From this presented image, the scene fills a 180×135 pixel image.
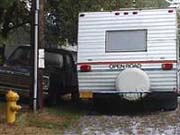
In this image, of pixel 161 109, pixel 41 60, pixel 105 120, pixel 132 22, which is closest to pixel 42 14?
pixel 41 60

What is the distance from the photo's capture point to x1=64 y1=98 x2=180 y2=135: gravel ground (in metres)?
11.9

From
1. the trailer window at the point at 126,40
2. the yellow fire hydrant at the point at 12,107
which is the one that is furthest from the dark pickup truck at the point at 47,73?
the yellow fire hydrant at the point at 12,107

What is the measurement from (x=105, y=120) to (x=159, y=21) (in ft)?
9.54

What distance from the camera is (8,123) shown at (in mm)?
12133

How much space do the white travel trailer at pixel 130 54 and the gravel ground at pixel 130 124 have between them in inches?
20.5

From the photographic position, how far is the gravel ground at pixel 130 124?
469 inches

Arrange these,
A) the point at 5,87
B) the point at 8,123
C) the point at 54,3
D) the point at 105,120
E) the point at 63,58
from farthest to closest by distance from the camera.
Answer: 1. the point at 54,3
2. the point at 63,58
3. the point at 5,87
4. the point at 105,120
5. the point at 8,123

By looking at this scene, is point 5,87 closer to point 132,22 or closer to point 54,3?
point 132,22

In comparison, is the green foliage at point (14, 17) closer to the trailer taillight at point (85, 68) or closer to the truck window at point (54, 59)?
the truck window at point (54, 59)

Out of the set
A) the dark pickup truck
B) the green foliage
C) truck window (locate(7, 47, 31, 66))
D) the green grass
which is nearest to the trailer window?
the green grass

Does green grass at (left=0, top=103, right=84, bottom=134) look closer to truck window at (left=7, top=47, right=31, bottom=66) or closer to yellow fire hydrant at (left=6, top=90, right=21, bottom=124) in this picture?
yellow fire hydrant at (left=6, top=90, right=21, bottom=124)

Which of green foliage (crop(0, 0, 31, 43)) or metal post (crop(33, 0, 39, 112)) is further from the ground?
green foliage (crop(0, 0, 31, 43))

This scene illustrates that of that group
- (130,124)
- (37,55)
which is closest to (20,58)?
(37,55)

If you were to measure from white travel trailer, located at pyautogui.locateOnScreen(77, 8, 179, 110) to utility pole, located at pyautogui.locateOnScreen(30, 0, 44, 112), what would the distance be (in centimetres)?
104
